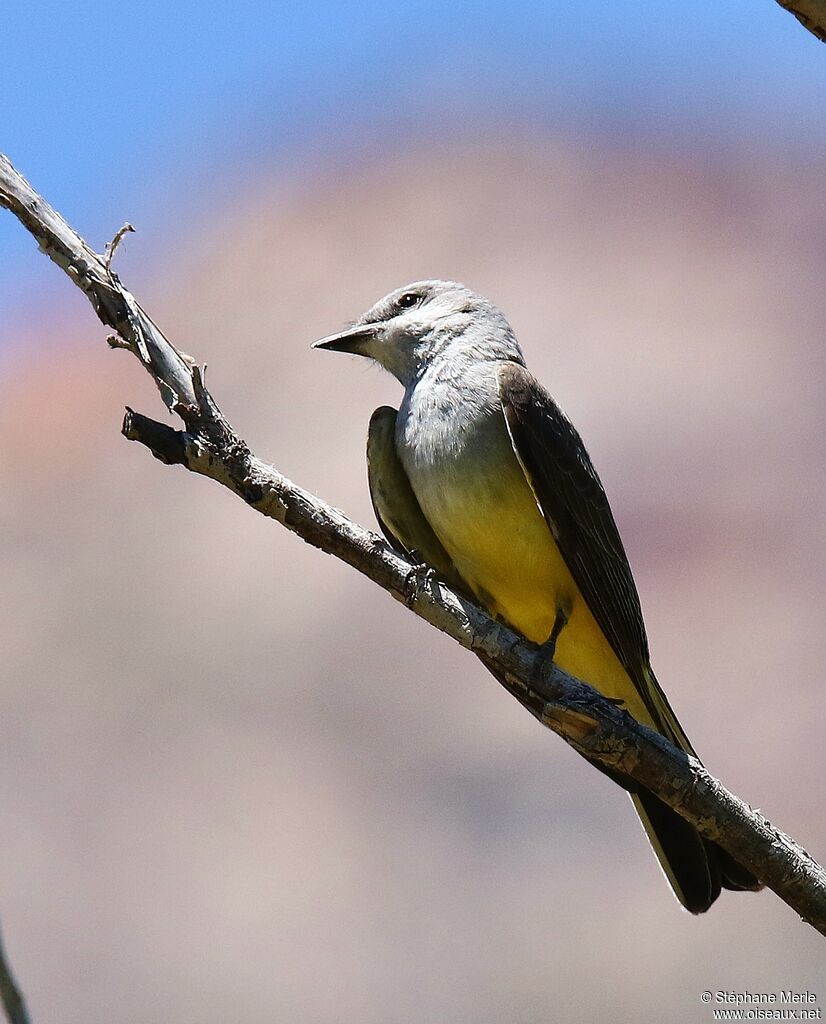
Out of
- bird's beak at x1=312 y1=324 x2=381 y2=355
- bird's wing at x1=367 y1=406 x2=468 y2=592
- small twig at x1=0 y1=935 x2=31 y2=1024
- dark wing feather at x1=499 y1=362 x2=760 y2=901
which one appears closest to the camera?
small twig at x1=0 y1=935 x2=31 y2=1024

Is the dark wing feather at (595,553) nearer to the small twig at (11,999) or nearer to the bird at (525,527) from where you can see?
the bird at (525,527)

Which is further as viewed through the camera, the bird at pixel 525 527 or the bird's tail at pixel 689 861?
the bird at pixel 525 527

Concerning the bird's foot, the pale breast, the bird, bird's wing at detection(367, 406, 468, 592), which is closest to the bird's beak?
the bird

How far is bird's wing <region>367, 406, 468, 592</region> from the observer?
6207mm

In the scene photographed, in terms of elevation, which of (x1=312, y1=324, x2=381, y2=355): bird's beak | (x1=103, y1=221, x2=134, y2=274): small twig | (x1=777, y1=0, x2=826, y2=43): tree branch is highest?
(x1=312, y1=324, x2=381, y2=355): bird's beak

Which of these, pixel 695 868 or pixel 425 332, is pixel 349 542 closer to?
pixel 695 868

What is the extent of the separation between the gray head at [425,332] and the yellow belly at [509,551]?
0.85 metres

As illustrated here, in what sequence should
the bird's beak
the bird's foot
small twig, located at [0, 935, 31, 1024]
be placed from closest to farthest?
small twig, located at [0, 935, 31, 1024] → the bird's foot → the bird's beak

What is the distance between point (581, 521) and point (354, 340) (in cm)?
164

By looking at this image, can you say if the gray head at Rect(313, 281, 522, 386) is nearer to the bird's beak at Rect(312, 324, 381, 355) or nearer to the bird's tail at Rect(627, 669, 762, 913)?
the bird's beak at Rect(312, 324, 381, 355)

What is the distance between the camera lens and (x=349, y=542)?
4695 millimetres

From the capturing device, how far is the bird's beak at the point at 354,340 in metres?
6.79

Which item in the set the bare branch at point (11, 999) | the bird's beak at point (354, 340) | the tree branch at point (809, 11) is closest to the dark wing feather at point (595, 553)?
the bird's beak at point (354, 340)

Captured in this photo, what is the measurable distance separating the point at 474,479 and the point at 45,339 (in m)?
16.6
